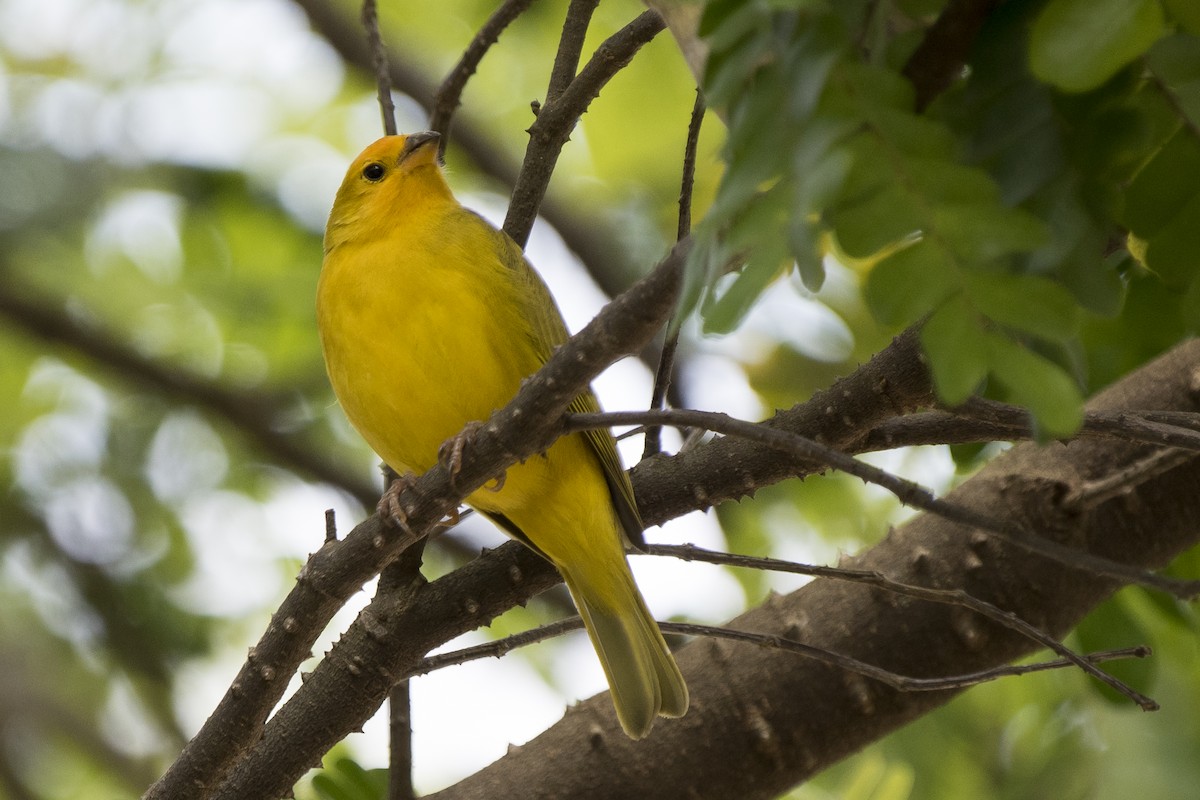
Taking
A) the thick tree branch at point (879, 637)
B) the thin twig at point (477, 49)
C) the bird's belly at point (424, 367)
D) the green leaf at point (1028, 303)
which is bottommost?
the green leaf at point (1028, 303)

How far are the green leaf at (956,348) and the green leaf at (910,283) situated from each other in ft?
0.06

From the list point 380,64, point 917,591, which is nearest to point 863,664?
point 917,591

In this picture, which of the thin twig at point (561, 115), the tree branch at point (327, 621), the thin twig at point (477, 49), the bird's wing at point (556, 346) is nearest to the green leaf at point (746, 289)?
the tree branch at point (327, 621)

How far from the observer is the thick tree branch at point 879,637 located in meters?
3.21

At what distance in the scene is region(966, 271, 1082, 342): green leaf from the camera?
1.29 metres

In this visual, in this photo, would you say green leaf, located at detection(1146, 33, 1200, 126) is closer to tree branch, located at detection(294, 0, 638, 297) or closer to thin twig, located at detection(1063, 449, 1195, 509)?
thin twig, located at detection(1063, 449, 1195, 509)

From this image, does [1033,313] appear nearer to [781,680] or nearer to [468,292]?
[781,680]

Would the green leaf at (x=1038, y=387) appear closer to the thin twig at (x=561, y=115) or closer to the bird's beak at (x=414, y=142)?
the thin twig at (x=561, y=115)

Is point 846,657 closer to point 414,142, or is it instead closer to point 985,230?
point 985,230

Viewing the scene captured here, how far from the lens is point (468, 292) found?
3699mm

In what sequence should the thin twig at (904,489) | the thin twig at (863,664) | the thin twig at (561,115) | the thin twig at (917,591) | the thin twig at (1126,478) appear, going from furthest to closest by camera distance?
the thin twig at (561,115) → the thin twig at (1126,478) → the thin twig at (863,664) → the thin twig at (917,591) → the thin twig at (904,489)

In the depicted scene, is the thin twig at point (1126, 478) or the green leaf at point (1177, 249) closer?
the green leaf at point (1177, 249)

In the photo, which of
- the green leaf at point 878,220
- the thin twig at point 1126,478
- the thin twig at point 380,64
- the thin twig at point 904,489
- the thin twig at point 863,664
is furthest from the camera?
the thin twig at point 380,64

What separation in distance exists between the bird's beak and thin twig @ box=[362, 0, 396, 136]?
0.26m
